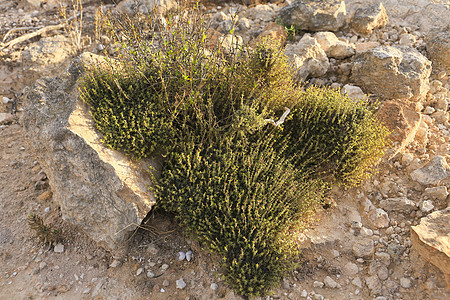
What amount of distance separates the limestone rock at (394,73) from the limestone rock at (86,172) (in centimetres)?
384

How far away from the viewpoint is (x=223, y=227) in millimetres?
3635

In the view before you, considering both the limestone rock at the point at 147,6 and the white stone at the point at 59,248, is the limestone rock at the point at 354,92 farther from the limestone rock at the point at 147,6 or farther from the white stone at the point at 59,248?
the white stone at the point at 59,248

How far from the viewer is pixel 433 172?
4449 mm

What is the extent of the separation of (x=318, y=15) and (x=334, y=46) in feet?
2.91

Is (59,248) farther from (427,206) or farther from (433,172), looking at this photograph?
(433,172)

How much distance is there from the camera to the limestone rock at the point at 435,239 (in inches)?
133

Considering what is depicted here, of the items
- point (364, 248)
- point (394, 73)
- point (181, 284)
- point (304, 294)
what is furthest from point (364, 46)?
point (181, 284)

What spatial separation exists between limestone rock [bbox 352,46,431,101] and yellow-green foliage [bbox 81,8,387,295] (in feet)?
3.39

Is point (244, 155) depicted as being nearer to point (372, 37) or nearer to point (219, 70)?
point (219, 70)

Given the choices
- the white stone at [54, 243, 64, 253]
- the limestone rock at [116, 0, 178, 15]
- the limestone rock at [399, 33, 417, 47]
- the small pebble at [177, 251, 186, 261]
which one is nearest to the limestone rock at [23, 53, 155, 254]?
the white stone at [54, 243, 64, 253]

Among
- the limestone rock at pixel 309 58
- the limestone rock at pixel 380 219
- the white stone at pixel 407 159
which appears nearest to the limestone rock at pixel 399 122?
the white stone at pixel 407 159

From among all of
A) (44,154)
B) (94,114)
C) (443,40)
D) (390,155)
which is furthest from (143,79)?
(443,40)

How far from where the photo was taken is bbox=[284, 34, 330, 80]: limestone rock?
5723mm

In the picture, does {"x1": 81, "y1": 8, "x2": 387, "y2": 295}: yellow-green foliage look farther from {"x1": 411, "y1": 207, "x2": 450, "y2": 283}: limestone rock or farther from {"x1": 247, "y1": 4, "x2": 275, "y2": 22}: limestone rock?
{"x1": 247, "y1": 4, "x2": 275, "y2": 22}: limestone rock
